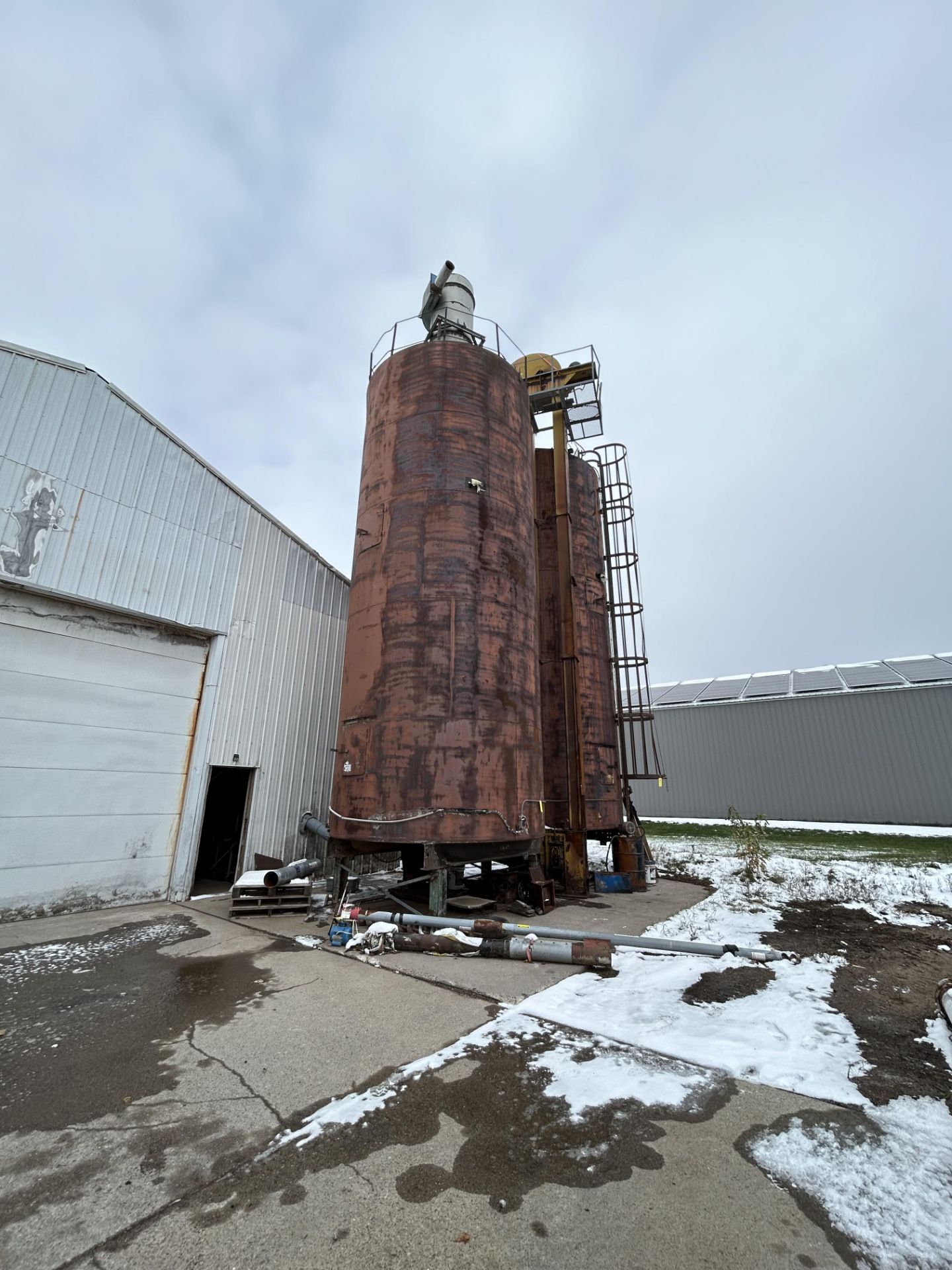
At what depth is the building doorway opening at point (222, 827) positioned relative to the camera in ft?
38.8

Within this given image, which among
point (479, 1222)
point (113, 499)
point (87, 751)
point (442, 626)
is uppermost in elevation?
point (113, 499)

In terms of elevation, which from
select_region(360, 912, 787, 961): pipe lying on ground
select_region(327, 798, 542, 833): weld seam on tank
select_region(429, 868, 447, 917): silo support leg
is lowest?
select_region(360, 912, 787, 961): pipe lying on ground

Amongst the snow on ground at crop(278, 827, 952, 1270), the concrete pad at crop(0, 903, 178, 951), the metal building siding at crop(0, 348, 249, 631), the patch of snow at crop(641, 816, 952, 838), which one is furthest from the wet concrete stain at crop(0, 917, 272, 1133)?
the patch of snow at crop(641, 816, 952, 838)

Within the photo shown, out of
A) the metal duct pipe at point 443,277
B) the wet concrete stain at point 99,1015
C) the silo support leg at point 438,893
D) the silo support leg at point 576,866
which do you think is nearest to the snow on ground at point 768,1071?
the wet concrete stain at point 99,1015

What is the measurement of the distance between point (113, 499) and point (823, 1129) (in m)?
11.1

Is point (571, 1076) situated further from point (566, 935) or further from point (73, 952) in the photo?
point (73, 952)

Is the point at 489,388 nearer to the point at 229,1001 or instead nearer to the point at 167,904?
the point at 229,1001

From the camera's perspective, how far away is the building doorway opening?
11820mm

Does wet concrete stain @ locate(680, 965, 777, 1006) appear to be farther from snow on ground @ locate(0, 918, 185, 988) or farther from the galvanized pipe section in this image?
the galvanized pipe section

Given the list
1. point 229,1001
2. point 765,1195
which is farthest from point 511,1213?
point 229,1001

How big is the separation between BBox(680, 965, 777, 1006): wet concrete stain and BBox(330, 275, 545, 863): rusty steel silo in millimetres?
3030

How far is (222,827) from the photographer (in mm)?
12422

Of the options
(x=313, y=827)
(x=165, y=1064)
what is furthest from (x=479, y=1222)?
(x=313, y=827)

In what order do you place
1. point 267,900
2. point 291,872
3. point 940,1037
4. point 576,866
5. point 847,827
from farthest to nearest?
point 847,827
point 576,866
point 291,872
point 267,900
point 940,1037
